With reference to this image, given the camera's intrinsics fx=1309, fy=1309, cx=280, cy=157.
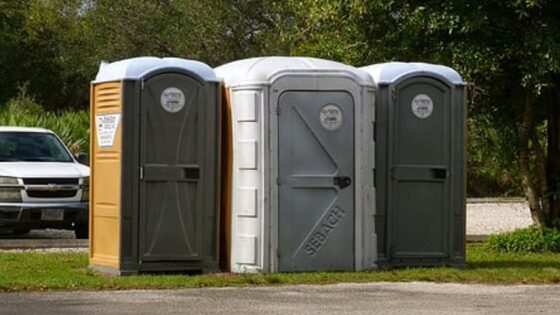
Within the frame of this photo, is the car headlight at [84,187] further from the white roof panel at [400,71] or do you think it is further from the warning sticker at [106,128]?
the white roof panel at [400,71]

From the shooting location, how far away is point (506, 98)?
1847 centimetres

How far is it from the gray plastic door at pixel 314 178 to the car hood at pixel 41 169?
237 inches

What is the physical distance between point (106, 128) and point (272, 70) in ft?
6.33

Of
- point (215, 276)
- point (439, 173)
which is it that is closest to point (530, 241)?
point (439, 173)

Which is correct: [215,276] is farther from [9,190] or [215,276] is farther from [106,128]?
[9,190]

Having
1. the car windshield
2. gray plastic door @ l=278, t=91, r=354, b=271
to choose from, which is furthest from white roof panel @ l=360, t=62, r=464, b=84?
the car windshield

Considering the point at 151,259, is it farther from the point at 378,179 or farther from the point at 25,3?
the point at 25,3

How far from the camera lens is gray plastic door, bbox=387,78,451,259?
15.1 meters

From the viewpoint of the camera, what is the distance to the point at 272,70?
47.1 ft

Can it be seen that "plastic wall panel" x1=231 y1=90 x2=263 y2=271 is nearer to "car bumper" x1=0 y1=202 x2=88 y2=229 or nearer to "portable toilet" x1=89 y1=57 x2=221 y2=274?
"portable toilet" x1=89 y1=57 x2=221 y2=274

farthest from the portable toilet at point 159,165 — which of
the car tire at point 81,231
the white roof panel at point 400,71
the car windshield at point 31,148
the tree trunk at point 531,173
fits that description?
the car windshield at point 31,148

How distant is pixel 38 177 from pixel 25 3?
33.7m

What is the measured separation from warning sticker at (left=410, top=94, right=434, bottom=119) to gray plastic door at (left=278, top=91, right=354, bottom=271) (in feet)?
→ 3.00

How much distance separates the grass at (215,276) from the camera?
43.8 feet
